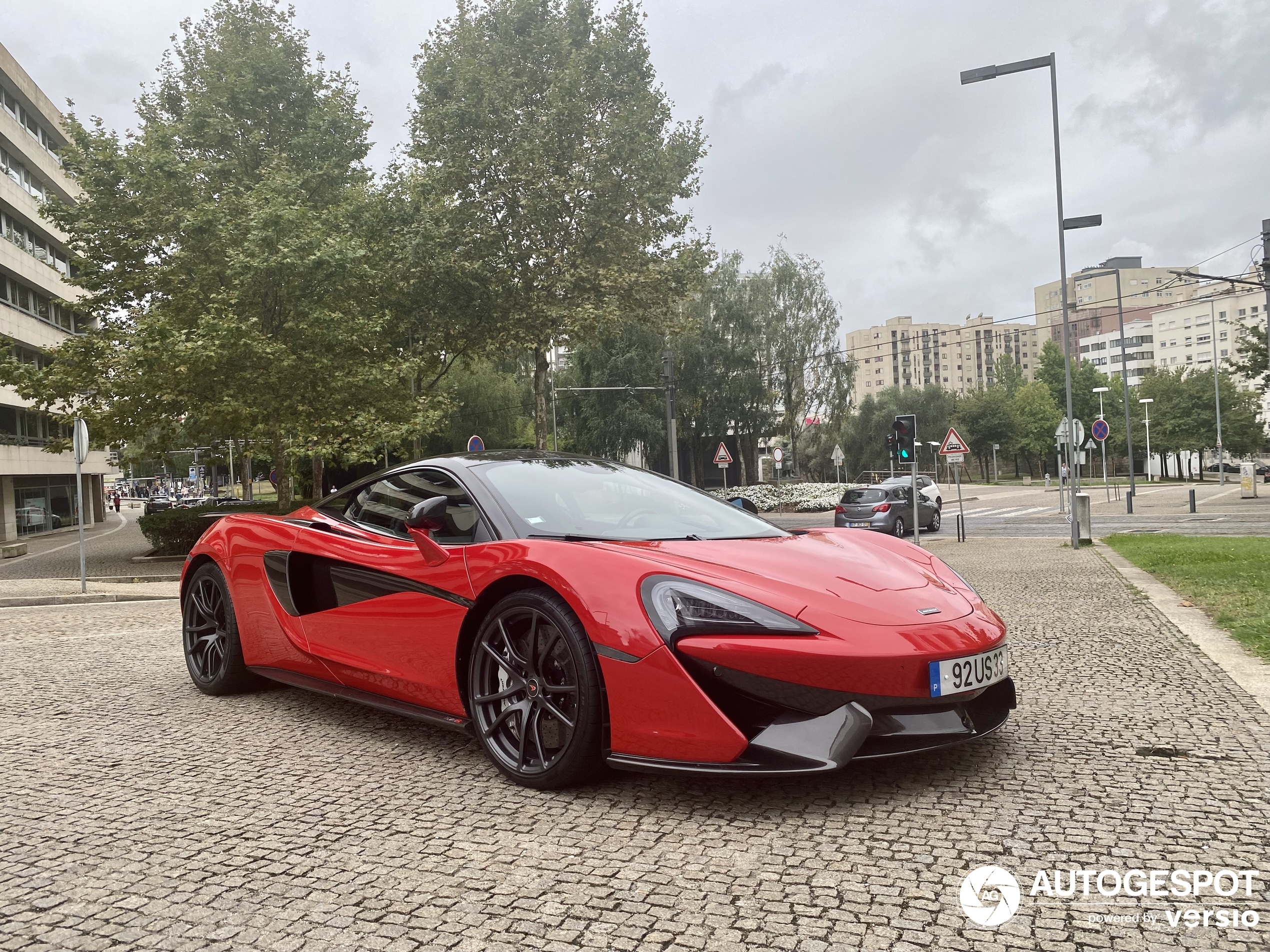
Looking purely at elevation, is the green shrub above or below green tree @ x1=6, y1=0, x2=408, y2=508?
below

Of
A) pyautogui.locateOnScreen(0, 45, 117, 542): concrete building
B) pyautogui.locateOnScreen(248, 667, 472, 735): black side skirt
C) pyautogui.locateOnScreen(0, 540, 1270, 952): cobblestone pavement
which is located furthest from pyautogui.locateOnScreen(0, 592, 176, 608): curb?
pyautogui.locateOnScreen(0, 45, 117, 542): concrete building

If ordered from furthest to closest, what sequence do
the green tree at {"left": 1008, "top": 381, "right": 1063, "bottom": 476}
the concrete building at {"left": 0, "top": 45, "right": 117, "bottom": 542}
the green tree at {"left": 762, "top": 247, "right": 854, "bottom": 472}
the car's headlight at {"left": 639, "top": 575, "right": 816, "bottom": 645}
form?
the green tree at {"left": 1008, "top": 381, "right": 1063, "bottom": 476}
the green tree at {"left": 762, "top": 247, "right": 854, "bottom": 472}
the concrete building at {"left": 0, "top": 45, "right": 117, "bottom": 542}
the car's headlight at {"left": 639, "top": 575, "right": 816, "bottom": 645}

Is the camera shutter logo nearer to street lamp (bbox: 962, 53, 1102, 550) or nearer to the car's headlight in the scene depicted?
the car's headlight

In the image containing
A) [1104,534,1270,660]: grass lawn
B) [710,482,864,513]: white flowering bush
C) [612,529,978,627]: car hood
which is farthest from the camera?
[710,482,864,513]: white flowering bush

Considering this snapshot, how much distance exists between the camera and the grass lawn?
729cm

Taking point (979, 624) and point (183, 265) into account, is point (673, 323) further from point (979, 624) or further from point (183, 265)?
point (979, 624)

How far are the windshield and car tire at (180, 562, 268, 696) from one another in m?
1.93

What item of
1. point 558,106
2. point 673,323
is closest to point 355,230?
point 558,106

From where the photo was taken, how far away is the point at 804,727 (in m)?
3.09

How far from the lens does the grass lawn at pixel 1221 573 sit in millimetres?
7285

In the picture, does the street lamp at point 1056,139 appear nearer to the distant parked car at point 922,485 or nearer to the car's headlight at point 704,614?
the distant parked car at point 922,485

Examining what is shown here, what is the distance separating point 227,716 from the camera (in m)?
5.04

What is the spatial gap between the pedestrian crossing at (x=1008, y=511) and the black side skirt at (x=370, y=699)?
98.0ft

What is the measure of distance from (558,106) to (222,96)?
30.5 feet
